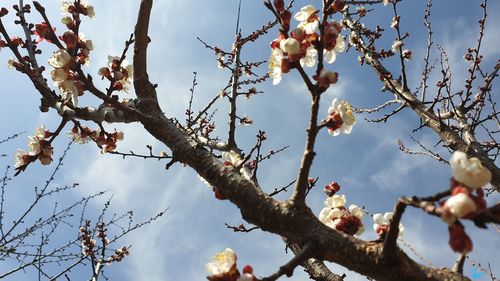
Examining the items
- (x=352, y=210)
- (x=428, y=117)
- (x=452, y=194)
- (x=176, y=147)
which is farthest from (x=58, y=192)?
(x=452, y=194)

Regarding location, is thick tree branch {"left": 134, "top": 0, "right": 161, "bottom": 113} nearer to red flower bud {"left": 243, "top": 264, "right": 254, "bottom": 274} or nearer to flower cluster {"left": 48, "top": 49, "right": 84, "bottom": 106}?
flower cluster {"left": 48, "top": 49, "right": 84, "bottom": 106}

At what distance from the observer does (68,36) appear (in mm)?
2850

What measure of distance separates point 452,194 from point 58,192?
5354 mm

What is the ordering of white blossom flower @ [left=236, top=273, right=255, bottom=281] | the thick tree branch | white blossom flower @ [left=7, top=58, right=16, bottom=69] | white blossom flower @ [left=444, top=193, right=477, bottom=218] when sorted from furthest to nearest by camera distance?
white blossom flower @ [left=7, top=58, right=16, bottom=69], the thick tree branch, white blossom flower @ [left=236, top=273, right=255, bottom=281], white blossom flower @ [left=444, top=193, right=477, bottom=218]

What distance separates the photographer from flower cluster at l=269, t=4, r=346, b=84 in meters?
1.81

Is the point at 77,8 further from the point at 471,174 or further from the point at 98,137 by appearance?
the point at 471,174

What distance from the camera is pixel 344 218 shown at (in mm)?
2057

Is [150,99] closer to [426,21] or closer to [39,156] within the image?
[39,156]

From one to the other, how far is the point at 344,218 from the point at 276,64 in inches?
34.1

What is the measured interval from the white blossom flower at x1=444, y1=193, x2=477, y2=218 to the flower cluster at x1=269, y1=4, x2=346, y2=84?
914mm

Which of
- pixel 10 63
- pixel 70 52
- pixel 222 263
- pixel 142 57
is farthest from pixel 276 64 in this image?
pixel 10 63

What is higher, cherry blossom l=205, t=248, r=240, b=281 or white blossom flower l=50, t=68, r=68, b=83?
white blossom flower l=50, t=68, r=68, b=83

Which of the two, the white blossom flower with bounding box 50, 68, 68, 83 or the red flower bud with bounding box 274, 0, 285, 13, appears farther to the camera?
the white blossom flower with bounding box 50, 68, 68, 83

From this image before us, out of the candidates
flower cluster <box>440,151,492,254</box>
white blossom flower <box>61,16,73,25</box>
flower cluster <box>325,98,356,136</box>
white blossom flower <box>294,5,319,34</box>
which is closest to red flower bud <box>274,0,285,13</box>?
white blossom flower <box>294,5,319,34</box>
